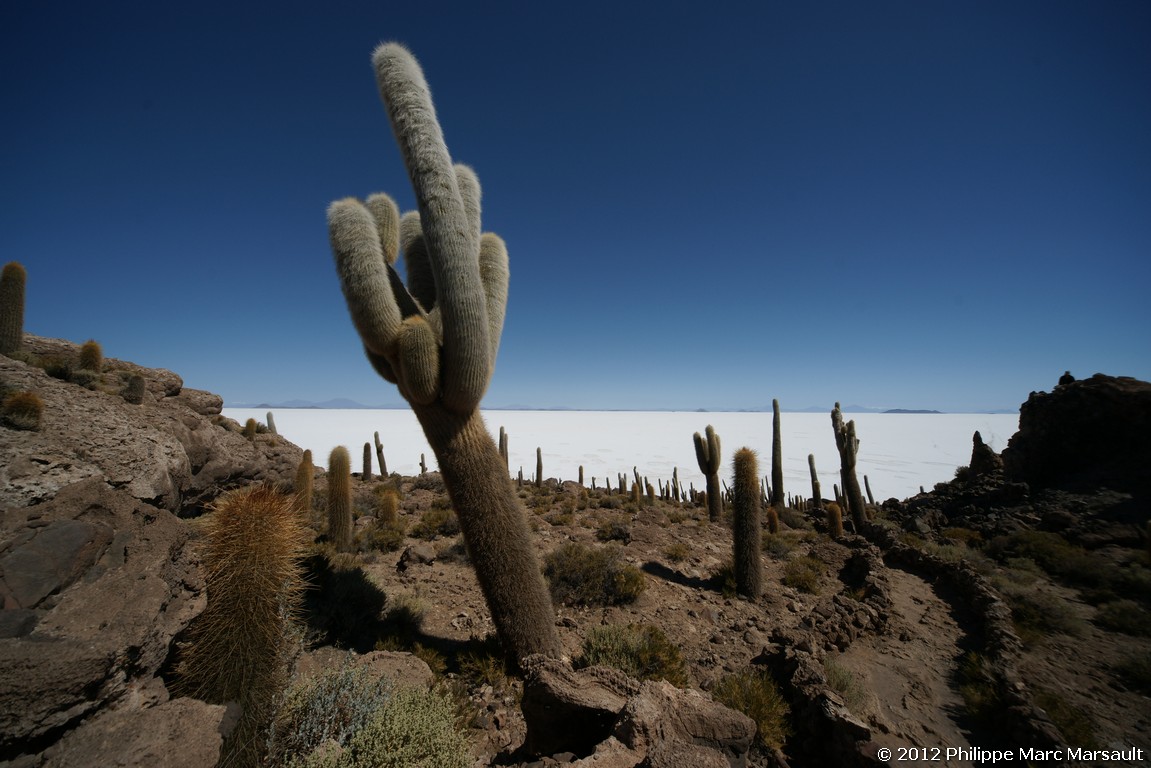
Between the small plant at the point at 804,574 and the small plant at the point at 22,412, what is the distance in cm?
1247

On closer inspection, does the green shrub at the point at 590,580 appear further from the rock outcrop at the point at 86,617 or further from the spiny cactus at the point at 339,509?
the rock outcrop at the point at 86,617

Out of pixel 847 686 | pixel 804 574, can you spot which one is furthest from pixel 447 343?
pixel 804 574

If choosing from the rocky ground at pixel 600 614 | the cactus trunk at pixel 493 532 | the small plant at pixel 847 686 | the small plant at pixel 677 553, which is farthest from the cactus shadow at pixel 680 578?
the cactus trunk at pixel 493 532

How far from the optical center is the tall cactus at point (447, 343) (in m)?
4.41

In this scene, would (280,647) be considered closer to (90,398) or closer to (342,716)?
(342,716)

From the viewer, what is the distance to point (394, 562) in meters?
8.27

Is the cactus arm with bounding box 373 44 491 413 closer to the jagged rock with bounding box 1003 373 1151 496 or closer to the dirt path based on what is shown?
the dirt path

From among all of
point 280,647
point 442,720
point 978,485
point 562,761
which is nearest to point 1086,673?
point 562,761

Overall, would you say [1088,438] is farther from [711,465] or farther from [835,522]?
[711,465]

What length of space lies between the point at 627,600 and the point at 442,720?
4544mm

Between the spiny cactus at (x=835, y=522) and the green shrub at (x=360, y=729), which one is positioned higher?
the green shrub at (x=360, y=729)

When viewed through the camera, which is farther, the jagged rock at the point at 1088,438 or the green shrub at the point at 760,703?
the jagged rock at the point at 1088,438

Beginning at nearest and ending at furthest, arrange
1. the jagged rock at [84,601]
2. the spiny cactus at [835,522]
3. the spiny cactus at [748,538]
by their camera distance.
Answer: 1. the jagged rock at [84,601]
2. the spiny cactus at [748,538]
3. the spiny cactus at [835,522]

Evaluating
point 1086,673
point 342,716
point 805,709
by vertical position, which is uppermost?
point 342,716
